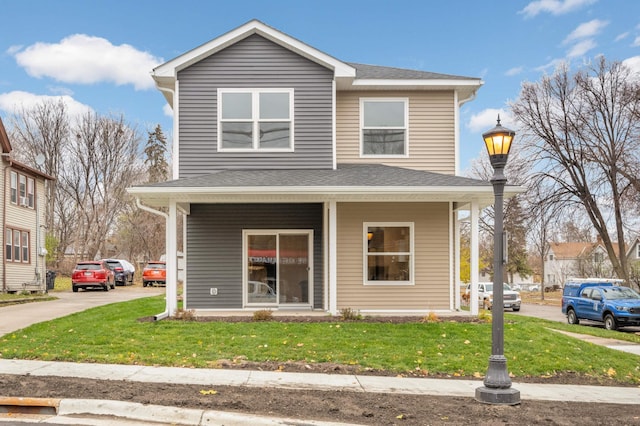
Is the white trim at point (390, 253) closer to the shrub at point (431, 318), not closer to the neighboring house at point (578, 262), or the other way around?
the shrub at point (431, 318)

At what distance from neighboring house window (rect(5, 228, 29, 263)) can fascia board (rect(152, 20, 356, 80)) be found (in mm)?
16377

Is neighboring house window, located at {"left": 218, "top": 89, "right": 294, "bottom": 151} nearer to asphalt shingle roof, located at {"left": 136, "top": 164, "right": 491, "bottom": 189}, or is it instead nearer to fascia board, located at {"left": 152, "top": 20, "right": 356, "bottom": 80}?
asphalt shingle roof, located at {"left": 136, "top": 164, "right": 491, "bottom": 189}

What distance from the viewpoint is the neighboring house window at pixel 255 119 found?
51.4 feet

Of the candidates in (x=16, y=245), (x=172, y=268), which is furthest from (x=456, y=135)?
(x=16, y=245)

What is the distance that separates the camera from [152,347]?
36.1 feet

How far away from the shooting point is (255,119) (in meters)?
15.6

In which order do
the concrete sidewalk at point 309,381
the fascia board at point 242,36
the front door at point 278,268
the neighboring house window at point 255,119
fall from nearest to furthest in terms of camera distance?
the concrete sidewalk at point 309,381, the fascia board at point 242,36, the neighboring house window at point 255,119, the front door at point 278,268

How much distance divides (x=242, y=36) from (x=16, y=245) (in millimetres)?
18786

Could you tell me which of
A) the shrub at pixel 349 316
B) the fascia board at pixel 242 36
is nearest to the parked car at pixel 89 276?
the fascia board at pixel 242 36

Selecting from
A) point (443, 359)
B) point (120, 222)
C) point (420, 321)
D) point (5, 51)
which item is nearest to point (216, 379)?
point (443, 359)

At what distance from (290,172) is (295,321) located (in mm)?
3889

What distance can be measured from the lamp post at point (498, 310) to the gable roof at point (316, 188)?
16.0 ft

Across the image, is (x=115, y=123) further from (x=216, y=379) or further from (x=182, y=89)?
(x=216, y=379)

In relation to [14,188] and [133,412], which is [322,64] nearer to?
[133,412]
